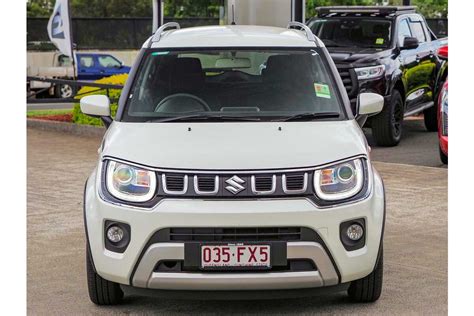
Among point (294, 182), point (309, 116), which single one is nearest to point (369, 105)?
point (309, 116)

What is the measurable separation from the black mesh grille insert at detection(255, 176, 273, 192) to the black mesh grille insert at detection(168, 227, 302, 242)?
0.76ft

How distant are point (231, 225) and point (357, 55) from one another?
10.1 m

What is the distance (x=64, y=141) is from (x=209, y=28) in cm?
984

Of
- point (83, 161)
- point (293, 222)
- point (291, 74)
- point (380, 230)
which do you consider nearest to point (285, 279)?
point (293, 222)

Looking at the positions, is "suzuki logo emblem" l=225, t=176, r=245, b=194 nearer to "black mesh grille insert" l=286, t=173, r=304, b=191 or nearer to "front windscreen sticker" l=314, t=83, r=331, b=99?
"black mesh grille insert" l=286, t=173, r=304, b=191

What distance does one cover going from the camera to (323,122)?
686 centimetres

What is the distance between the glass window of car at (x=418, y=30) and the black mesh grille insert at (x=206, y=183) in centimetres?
1142

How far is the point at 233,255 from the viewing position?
5.98m

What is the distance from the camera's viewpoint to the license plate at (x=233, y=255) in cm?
597

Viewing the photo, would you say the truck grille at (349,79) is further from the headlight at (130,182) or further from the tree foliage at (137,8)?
Answer: the tree foliage at (137,8)

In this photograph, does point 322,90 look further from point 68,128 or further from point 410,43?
point 68,128

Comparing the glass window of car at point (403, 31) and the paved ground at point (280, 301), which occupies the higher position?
the glass window of car at point (403, 31)

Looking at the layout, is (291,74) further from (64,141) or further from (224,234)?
(64,141)

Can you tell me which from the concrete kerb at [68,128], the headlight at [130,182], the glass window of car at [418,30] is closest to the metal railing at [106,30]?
the concrete kerb at [68,128]
